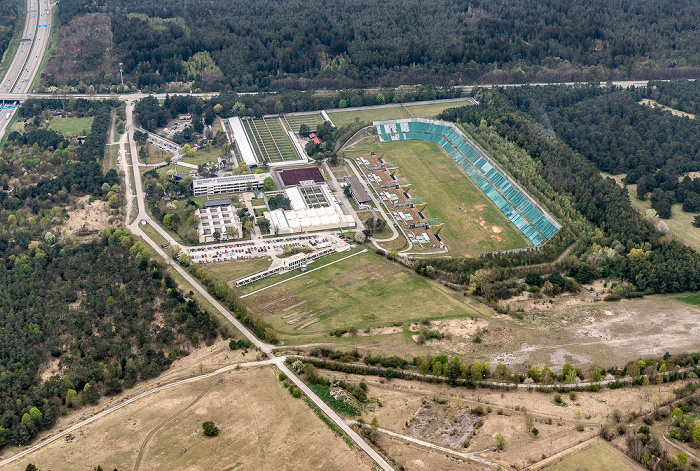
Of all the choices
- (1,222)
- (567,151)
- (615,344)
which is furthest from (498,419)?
(1,222)

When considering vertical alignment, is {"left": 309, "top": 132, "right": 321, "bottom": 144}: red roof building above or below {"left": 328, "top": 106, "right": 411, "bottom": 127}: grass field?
below

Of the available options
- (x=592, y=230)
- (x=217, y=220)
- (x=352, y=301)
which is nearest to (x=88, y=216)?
(x=217, y=220)

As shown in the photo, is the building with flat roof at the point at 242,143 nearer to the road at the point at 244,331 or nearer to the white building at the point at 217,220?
the white building at the point at 217,220

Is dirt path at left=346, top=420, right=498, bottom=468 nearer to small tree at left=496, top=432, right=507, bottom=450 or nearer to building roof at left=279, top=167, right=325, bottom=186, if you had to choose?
small tree at left=496, top=432, right=507, bottom=450

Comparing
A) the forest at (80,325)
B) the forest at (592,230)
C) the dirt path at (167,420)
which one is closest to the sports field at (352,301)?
the forest at (592,230)

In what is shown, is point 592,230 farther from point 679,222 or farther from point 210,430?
point 210,430

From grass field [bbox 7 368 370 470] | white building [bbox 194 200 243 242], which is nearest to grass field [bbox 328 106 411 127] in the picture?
white building [bbox 194 200 243 242]

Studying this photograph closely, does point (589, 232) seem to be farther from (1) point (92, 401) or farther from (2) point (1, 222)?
(2) point (1, 222)

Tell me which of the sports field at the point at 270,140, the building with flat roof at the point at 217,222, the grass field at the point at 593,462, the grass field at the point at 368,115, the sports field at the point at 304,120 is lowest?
the grass field at the point at 593,462
